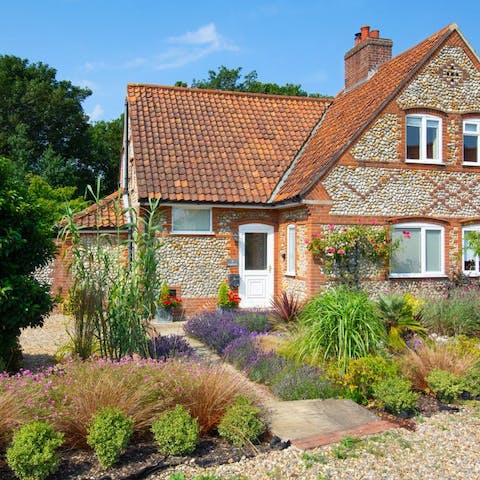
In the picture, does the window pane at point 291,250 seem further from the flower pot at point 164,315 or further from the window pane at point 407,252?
the flower pot at point 164,315

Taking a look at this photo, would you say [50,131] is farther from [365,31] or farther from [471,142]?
[471,142]

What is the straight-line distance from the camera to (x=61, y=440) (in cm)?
508

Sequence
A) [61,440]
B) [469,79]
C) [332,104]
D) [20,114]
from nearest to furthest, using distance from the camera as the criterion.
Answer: [61,440] < [469,79] < [332,104] < [20,114]

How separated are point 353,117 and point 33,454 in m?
14.2

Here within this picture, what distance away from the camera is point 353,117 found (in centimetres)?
1662

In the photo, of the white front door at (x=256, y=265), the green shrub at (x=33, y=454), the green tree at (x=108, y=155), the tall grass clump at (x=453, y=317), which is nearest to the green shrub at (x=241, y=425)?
the green shrub at (x=33, y=454)

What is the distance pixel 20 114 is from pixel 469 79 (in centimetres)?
2923

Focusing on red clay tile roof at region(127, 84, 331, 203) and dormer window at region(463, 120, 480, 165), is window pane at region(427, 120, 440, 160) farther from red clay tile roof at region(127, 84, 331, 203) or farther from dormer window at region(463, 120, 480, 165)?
red clay tile roof at region(127, 84, 331, 203)

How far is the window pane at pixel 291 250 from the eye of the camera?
16.2 m

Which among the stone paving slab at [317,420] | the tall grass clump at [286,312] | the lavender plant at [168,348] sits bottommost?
the stone paving slab at [317,420]

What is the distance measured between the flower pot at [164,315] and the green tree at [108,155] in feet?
81.9

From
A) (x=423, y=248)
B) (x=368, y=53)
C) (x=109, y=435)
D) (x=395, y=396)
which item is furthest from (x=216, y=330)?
(x=368, y=53)

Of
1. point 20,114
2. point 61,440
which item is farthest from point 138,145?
point 20,114

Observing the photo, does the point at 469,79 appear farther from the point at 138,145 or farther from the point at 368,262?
the point at 138,145
